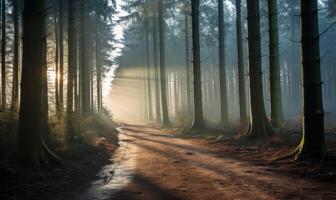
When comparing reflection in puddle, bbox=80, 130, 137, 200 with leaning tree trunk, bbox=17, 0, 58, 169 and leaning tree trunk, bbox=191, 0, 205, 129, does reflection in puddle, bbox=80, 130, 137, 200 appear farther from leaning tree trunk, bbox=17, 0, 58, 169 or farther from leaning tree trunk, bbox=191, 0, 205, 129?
leaning tree trunk, bbox=191, 0, 205, 129

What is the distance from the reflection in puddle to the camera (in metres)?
7.33

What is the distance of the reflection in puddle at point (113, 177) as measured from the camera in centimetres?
733

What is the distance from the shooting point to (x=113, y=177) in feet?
30.3

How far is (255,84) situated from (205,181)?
7.61 m

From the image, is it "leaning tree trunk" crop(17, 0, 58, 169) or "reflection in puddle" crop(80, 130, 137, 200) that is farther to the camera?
"leaning tree trunk" crop(17, 0, 58, 169)

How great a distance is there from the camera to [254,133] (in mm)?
14195

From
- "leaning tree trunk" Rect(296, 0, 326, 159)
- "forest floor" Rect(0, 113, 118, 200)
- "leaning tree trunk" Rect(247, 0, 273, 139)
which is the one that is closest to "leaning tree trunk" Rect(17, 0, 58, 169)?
"forest floor" Rect(0, 113, 118, 200)

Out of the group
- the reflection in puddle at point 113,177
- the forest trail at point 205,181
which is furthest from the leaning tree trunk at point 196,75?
the forest trail at point 205,181

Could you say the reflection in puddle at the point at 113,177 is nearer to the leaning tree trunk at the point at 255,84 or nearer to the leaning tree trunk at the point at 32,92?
the leaning tree trunk at the point at 32,92

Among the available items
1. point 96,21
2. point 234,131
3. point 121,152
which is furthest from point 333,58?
point 121,152

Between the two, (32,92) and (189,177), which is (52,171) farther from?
(189,177)

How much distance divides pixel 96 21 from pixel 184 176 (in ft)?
87.6

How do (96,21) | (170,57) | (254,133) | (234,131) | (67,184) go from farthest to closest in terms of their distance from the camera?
(170,57) → (96,21) → (234,131) → (254,133) → (67,184)

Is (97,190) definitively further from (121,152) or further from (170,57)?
(170,57)
